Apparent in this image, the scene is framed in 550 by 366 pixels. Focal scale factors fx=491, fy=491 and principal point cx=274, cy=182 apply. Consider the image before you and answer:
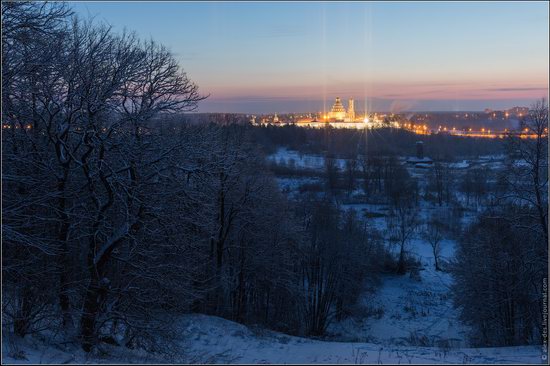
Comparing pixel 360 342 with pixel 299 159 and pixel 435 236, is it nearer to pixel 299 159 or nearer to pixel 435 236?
pixel 435 236

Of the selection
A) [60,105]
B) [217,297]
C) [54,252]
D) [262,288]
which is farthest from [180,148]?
[262,288]

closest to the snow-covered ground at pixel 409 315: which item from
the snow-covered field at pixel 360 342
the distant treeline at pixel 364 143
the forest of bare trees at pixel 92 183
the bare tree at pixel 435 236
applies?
the snow-covered field at pixel 360 342

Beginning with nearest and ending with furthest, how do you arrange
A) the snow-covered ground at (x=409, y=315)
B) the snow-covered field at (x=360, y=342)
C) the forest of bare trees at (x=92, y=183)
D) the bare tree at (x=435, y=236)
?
1. the snow-covered field at (x=360, y=342)
2. the forest of bare trees at (x=92, y=183)
3. the snow-covered ground at (x=409, y=315)
4. the bare tree at (x=435, y=236)

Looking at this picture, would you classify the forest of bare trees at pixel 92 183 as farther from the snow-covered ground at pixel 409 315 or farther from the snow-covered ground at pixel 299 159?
the snow-covered ground at pixel 299 159

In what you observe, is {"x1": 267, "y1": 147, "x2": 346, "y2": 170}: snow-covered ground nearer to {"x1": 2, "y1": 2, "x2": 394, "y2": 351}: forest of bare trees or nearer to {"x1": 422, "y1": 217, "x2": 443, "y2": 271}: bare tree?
{"x1": 422, "y1": 217, "x2": 443, "y2": 271}: bare tree

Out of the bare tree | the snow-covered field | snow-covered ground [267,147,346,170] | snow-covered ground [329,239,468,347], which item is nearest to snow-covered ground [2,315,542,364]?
the snow-covered field

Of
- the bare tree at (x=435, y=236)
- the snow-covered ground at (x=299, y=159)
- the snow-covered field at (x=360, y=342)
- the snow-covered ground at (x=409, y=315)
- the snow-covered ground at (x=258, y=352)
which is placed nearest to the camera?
the snow-covered ground at (x=258, y=352)

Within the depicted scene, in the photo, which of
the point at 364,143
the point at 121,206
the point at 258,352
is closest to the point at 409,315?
the point at 258,352

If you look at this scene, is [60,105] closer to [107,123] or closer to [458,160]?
[107,123]
